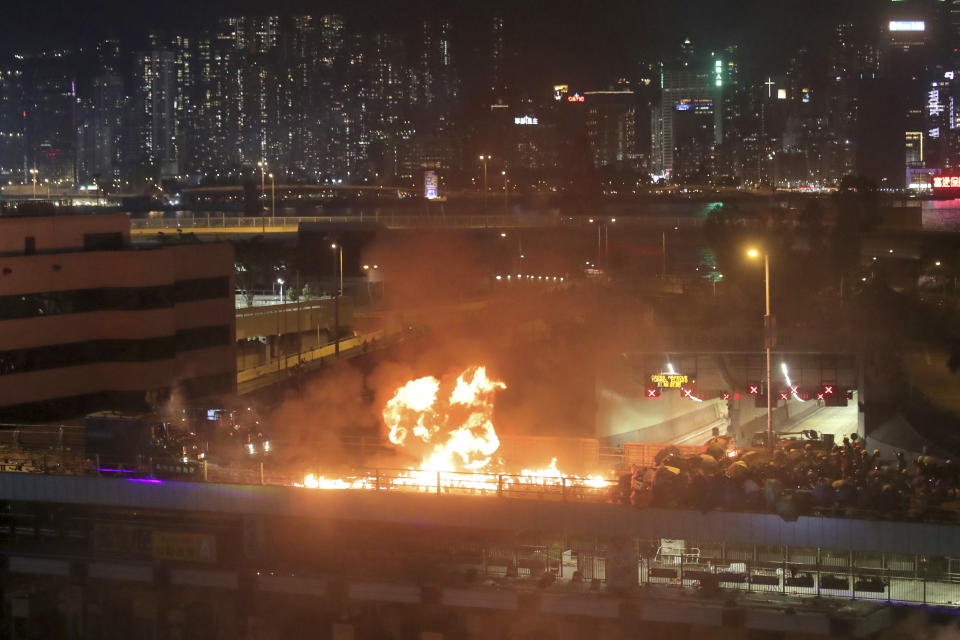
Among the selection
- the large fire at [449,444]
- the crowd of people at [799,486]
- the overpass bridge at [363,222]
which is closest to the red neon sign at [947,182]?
the overpass bridge at [363,222]

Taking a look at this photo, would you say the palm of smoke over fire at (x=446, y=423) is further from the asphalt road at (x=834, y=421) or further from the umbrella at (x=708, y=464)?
the asphalt road at (x=834, y=421)

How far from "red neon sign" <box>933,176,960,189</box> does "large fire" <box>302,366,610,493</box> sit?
58.3 metres

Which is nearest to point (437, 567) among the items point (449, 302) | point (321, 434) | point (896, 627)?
point (896, 627)

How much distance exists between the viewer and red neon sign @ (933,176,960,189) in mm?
69500

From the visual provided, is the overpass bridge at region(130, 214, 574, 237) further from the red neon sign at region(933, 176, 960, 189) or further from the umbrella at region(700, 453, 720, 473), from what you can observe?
the umbrella at region(700, 453, 720, 473)

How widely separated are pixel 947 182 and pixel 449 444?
2405 inches

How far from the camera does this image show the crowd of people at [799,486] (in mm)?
13062

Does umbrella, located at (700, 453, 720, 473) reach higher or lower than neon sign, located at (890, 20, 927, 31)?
lower

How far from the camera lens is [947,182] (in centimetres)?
7006

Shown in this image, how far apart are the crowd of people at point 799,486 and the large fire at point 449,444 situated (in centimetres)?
88

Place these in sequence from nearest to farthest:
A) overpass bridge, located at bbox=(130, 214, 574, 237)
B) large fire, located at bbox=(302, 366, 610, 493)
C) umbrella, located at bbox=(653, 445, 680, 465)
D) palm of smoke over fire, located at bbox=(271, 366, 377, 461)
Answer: umbrella, located at bbox=(653, 445, 680, 465) < large fire, located at bbox=(302, 366, 610, 493) < palm of smoke over fire, located at bbox=(271, 366, 377, 461) < overpass bridge, located at bbox=(130, 214, 574, 237)

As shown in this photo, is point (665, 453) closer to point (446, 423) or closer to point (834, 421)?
point (446, 423)

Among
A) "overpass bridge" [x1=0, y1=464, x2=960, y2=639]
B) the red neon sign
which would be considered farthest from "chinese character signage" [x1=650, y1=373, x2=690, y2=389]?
the red neon sign

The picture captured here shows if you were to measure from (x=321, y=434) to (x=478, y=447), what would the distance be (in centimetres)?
506
